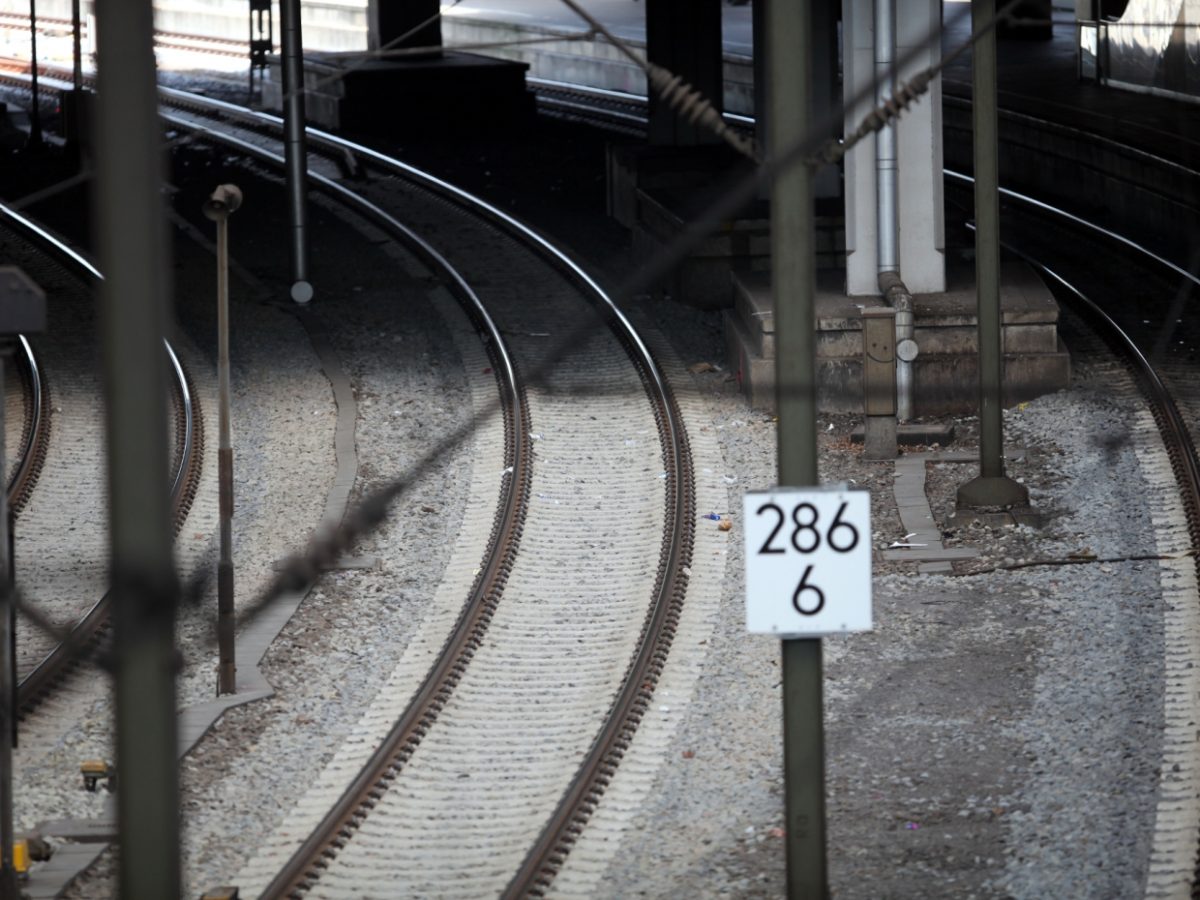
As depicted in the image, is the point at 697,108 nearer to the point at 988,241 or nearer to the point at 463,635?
the point at 463,635

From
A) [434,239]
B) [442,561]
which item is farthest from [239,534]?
[434,239]

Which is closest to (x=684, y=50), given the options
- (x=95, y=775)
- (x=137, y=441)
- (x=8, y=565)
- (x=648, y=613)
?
(x=648, y=613)

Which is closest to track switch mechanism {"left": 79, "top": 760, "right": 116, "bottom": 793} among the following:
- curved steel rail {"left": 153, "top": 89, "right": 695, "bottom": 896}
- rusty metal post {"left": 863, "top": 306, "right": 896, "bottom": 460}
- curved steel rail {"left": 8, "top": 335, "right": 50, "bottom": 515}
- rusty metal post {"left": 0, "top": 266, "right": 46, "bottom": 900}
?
rusty metal post {"left": 0, "top": 266, "right": 46, "bottom": 900}

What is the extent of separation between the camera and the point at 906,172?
18.4 meters

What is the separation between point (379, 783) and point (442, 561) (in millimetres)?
3841

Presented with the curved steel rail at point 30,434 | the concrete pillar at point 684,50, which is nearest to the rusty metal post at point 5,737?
the curved steel rail at point 30,434

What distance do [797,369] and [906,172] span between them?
1195 centimetres

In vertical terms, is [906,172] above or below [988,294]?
above

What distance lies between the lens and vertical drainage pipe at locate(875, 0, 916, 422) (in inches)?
684

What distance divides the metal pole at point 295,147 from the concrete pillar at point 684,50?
357 inches

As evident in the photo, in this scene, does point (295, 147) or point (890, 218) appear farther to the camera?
point (295, 147)

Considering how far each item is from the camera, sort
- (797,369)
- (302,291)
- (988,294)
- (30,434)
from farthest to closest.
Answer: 1. (302,291)
2. (30,434)
3. (988,294)
4. (797,369)

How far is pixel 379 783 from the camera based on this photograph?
10.3 meters

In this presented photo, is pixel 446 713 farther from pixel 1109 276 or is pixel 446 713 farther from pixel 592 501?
pixel 1109 276
